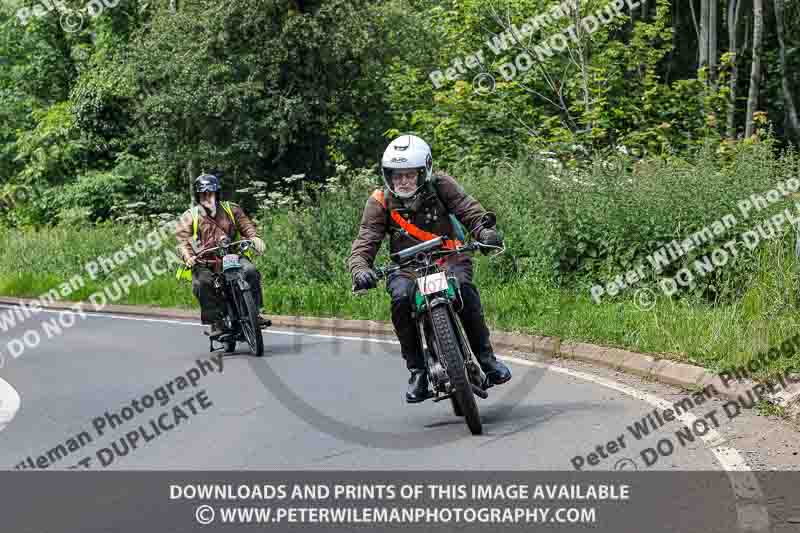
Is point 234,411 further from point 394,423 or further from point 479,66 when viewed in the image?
point 479,66

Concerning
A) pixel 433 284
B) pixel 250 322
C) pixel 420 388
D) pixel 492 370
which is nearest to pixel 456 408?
pixel 420 388

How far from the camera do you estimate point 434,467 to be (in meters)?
6.85

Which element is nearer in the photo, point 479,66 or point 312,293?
point 312,293

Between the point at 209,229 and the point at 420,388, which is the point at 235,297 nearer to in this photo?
the point at 209,229

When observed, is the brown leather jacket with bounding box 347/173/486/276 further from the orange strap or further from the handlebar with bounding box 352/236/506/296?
the handlebar with bounding box 352/236/506/296

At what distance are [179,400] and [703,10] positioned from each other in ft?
79.5

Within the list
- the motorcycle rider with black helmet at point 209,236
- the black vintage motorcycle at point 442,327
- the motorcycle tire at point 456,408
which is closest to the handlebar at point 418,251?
the black vintage motorcycle at point 442,327

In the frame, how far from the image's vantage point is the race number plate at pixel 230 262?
13.1 m

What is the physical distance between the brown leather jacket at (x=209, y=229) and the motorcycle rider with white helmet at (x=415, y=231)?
532cm

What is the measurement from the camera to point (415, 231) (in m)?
8.29

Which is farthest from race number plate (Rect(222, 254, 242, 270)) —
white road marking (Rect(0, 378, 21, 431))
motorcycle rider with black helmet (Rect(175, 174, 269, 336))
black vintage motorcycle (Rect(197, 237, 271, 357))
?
white road marking (Rect(0, 378, 21, 431))

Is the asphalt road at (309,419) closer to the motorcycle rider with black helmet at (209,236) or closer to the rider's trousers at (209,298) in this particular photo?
the rider's trousers at (209,298)

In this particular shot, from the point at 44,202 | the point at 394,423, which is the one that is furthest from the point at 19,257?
the point at 394,423

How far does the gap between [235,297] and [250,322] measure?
0.39m
